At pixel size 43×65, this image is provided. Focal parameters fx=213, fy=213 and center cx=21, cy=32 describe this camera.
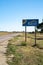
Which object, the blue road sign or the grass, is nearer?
the grass

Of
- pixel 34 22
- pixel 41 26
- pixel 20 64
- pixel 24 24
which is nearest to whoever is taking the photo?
pixel 20 64

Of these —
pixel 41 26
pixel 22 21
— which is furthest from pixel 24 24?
pixel 41 26

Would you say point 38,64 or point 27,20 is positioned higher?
point 27,20

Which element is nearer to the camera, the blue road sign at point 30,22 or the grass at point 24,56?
the grass at point 24,56

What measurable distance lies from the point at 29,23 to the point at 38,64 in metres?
17.9

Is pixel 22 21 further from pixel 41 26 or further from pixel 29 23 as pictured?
pixel 41 26

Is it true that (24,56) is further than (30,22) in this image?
No

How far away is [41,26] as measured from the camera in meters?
107

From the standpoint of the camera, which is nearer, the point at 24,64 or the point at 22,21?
the point at 24,64

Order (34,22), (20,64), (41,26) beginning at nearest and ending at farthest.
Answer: (20,64) < (34,22) < (41,26)

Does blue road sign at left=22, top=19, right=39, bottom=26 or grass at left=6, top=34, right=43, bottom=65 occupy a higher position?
blue road sign at left=22, top=19, right=39, bottom=26

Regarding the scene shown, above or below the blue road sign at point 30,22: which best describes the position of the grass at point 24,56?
below

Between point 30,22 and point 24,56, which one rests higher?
point 30,22

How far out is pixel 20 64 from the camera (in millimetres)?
11078
